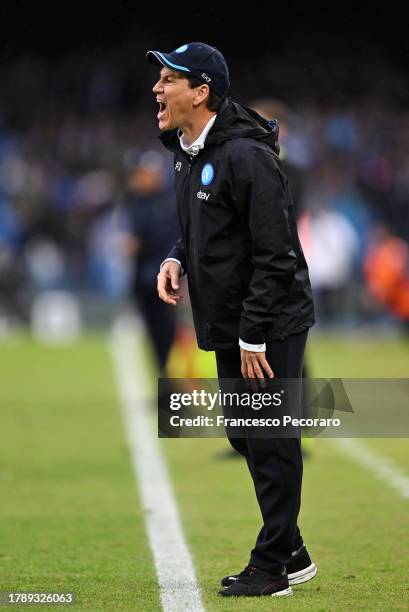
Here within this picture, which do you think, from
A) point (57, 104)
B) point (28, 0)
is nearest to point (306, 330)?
point (28, 0)

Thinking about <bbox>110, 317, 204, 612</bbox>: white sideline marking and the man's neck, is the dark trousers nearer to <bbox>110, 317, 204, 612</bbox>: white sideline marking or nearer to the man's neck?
<bbox>110, 317, 204, 612</bbox>: white sideline marking

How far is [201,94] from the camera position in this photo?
5672mm

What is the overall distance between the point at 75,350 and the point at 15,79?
1001cm

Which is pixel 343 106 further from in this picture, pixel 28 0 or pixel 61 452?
pixel 61 452

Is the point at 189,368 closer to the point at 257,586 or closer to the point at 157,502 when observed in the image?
the point at 157,502

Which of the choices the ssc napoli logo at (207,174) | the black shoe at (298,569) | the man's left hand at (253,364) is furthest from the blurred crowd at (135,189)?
the black shoe at (298,569)

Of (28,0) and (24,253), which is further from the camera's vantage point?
(24,253)

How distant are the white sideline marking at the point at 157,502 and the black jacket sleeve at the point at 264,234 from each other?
1144 millimetres

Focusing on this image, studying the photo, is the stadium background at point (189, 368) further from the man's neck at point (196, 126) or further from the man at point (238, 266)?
the man's neck at point (196, 126)

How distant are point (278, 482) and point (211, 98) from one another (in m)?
1.62

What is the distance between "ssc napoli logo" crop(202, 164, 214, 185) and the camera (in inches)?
219

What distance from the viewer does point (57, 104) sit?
12727mm

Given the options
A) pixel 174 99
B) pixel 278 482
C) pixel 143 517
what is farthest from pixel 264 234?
pixel 143 517

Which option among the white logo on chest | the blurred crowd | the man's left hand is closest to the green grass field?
the man's left hand
